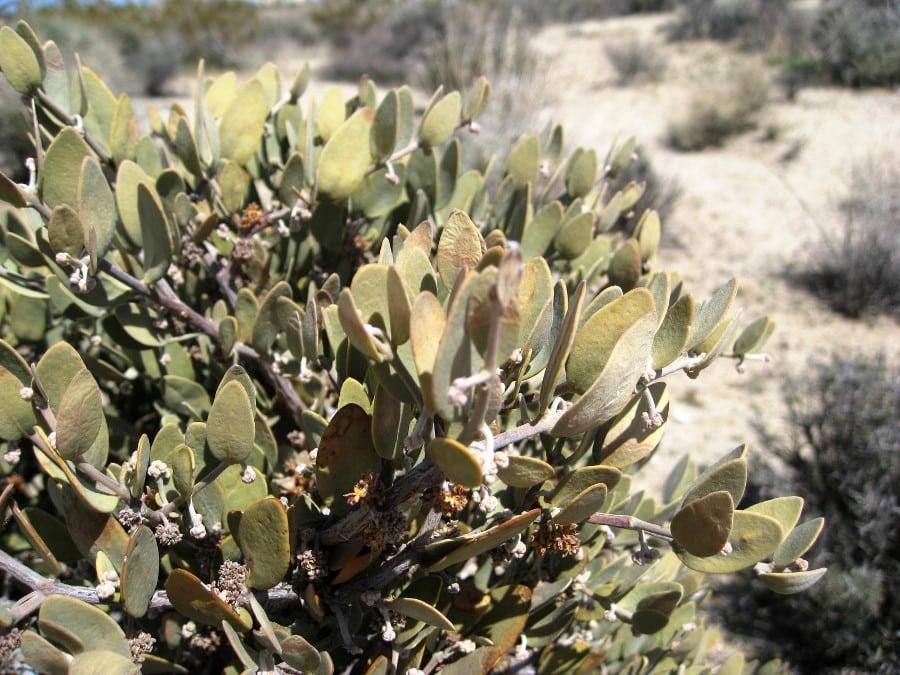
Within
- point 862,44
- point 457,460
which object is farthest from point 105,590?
point 862,44

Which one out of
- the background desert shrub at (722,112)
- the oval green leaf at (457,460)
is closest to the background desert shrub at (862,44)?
the background desert shrub at (722,112)

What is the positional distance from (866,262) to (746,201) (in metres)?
2.17

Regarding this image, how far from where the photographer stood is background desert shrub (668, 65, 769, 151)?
337 inches

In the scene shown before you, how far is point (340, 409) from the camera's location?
0.75 m

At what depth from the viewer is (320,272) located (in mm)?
1291

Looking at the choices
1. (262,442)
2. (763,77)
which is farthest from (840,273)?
(262,442)

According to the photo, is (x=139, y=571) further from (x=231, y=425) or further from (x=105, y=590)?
(x=231, y=425)

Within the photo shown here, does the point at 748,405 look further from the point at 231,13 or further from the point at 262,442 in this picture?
the point at 231,13

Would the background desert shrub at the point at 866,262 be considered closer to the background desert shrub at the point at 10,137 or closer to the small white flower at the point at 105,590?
the small white flower at the point at 105,590

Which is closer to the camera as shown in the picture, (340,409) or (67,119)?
(340,409)

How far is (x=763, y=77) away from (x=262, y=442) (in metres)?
9.69

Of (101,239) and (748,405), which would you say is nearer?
(101,239)

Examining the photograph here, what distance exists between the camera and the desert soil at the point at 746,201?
4.36 meters

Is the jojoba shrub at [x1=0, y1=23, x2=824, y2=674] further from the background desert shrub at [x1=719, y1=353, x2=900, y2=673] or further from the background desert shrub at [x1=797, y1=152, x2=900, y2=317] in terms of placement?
the background desert shrub at [x1=797, y1=152, x2=900, y2=317]
